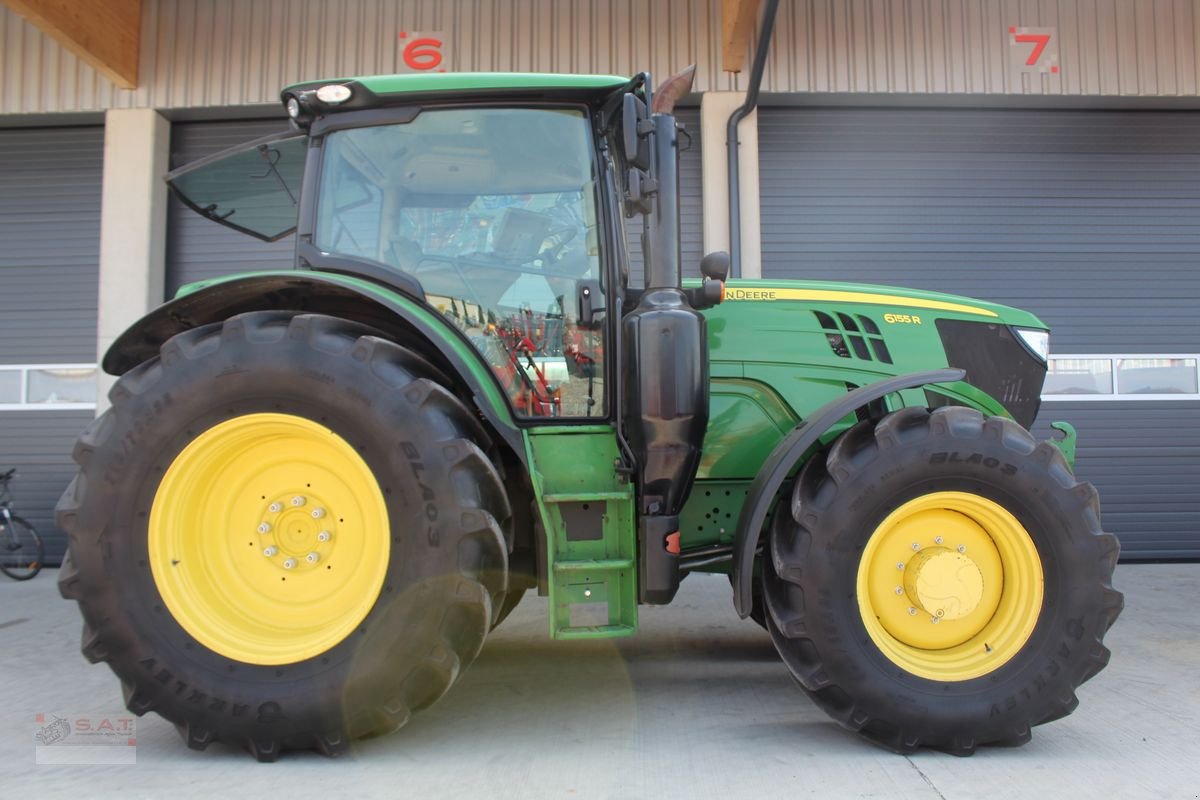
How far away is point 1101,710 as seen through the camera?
3156 mm

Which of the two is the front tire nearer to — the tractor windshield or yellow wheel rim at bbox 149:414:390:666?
the tractor windshield

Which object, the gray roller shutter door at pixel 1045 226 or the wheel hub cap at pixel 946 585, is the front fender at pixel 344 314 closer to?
the wheel hub cap at pixel 946 585

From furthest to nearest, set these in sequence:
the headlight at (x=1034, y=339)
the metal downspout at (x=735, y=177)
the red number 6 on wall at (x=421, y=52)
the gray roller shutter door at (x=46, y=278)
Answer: the gray roller shutter door at (x=46, y=278), the red number 6 on wall at (x=421, y=52), the metal downspout at (x=735, y=177), the headlight at (x=1034, y=339)

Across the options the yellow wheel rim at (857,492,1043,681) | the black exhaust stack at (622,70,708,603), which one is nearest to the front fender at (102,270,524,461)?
the black exhaust stack at (622,70,708,603)

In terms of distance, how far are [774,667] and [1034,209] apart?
Answer: 5291 millimetres

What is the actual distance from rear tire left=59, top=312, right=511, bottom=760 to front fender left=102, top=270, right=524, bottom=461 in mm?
134

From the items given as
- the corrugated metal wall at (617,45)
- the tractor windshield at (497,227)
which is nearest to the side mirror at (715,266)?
the tractor windshield at (497,227)

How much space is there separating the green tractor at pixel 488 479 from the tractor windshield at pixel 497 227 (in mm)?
11

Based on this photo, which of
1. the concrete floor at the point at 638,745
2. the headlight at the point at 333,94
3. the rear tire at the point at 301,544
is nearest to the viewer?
the concrete floor at the point at 638,745

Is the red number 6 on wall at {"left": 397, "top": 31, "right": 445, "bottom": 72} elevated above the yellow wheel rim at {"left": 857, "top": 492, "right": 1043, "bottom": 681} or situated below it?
above

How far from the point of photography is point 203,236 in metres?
7.35

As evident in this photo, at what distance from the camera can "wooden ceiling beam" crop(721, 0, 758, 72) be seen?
6.31 m

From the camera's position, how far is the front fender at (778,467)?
106 inches

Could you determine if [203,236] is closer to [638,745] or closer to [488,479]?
[488,479]
